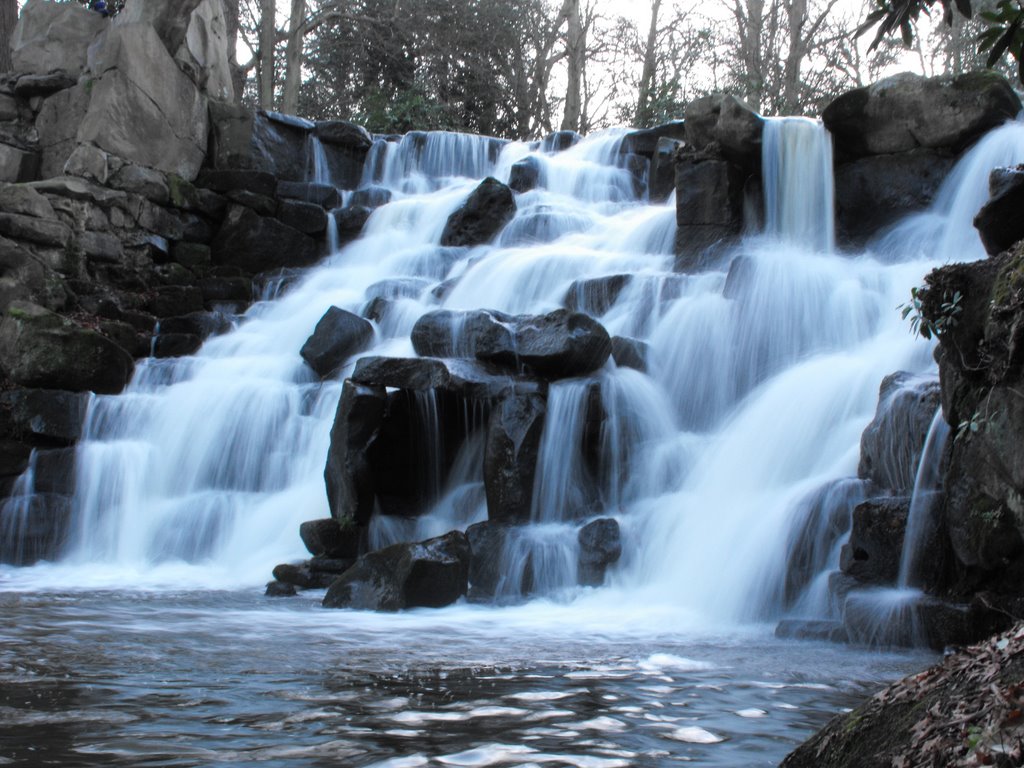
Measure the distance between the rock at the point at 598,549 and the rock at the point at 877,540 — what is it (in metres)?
2.16

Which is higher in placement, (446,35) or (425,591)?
(446,35)

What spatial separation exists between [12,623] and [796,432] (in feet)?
19.8

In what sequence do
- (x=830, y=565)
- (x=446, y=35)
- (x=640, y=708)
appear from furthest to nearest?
(x=446, y=35) < (x=830, y=565) < (x=640, y=708)

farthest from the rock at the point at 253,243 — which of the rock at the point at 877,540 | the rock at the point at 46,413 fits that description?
the rock at the point at 877,540

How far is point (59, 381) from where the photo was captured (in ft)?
37.9

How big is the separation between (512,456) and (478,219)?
730 cm

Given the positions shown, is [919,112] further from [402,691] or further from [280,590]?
[402,691]

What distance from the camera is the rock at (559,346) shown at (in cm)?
923

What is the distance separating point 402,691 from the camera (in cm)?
417

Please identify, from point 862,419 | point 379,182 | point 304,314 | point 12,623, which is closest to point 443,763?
point 12,623

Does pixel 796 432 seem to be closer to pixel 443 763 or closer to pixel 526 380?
pixel 526 380

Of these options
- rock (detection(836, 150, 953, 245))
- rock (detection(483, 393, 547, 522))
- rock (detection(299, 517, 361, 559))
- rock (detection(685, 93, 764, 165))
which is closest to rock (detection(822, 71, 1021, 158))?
rock (detection(836, 150, 953, 245))

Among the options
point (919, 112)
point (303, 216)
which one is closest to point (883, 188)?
point (919, 112)

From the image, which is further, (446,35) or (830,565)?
(446,35)
